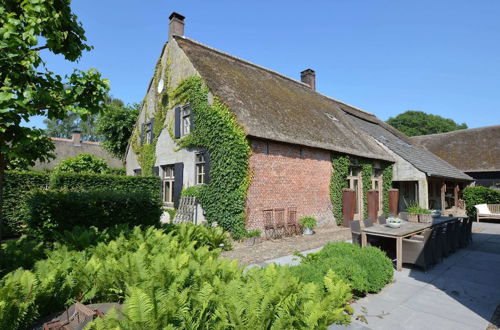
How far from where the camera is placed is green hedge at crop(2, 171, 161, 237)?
34.6ft

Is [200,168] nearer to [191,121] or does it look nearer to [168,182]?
[191,121]

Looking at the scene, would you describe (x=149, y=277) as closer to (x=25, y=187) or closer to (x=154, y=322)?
(x=154, y=322)

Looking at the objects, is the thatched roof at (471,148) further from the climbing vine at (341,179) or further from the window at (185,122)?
the window at (185,122)

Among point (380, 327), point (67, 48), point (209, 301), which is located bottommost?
point (380, 327)

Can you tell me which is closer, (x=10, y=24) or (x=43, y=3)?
(x=10, y=24)

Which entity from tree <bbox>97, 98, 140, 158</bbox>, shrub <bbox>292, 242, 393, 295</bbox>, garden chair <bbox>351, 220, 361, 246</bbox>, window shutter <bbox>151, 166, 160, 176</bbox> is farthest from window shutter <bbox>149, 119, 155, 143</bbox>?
shrub <bbox>292, 242, 393, 295</bbox>

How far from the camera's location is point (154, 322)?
2.23 meters

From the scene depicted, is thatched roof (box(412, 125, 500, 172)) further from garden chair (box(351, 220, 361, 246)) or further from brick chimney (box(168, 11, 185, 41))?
brick chimney (box(168, 11, 185, 41))

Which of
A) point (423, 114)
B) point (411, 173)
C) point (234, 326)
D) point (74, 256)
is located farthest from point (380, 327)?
point (423, 114)

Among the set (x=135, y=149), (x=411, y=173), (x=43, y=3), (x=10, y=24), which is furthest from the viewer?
(x=135, y=149)

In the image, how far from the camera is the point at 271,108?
12773 millimetres

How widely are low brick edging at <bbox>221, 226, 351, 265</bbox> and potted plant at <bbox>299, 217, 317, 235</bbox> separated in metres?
0.28

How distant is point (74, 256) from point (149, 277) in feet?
5.59

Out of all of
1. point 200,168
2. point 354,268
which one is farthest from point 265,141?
point 354,268
